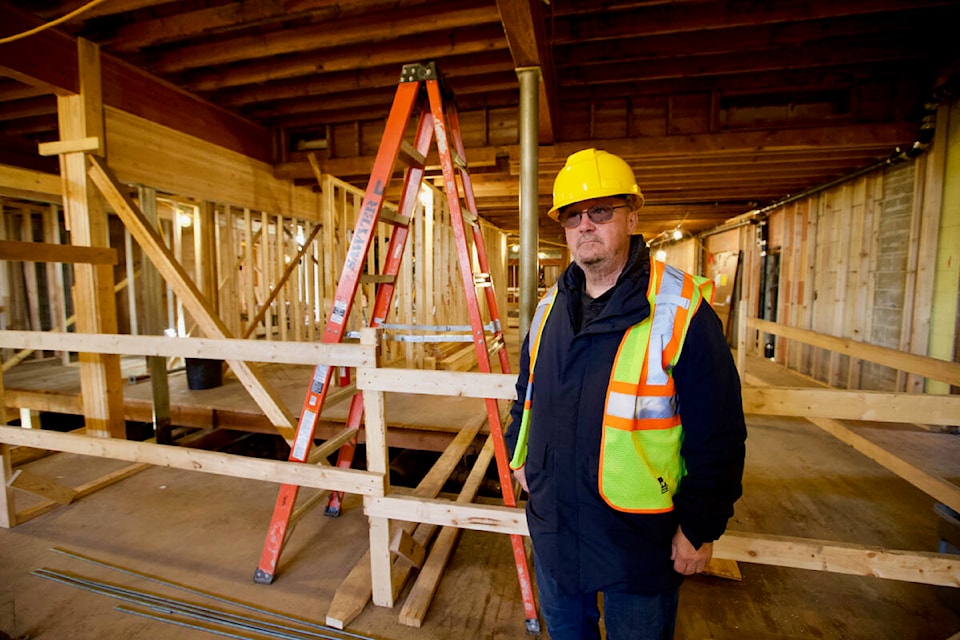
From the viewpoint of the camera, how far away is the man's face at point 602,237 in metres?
1.28

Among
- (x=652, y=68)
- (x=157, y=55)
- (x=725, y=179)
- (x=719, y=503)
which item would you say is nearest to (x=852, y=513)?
(x=719, y=503)

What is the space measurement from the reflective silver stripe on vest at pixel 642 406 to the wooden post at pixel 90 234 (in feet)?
13.4

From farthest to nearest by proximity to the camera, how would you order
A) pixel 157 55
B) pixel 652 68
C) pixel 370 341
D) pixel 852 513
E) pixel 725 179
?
pixel 725 179
pixel 652 68
pixel 157 55
pixel 852 513
pixel 370 341

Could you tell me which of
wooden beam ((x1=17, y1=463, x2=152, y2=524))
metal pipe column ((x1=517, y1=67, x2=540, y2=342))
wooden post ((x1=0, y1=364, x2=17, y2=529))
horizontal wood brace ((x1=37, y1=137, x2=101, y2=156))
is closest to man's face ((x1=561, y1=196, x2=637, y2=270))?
metal pipe column ((x1=517, y1=67, x2=540, y2=342))

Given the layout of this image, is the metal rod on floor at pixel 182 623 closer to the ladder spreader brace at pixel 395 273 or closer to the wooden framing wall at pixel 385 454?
the ladder spreader brace at pixel 395 273

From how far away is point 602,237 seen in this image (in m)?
1.28

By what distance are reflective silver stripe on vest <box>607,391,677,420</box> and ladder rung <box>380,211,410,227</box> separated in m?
1.46

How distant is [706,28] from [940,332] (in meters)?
4.02

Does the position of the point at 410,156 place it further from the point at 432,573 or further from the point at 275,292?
the point at 275,292

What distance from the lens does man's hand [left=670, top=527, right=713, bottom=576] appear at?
1141mm

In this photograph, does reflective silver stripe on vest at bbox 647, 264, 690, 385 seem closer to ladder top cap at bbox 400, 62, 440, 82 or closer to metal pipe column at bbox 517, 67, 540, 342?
ladder top cap at bbox 400, 62, 440, 82

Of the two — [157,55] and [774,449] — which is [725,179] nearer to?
[774,449]

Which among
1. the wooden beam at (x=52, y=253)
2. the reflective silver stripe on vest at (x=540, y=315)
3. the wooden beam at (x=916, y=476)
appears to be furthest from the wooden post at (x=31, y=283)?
the wooden beam at (x=916, y=476)

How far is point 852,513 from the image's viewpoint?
2.77m
